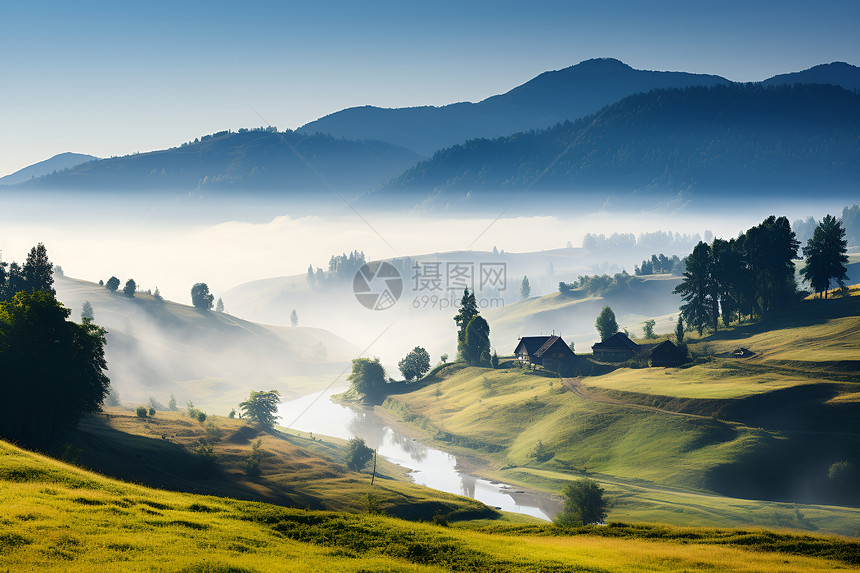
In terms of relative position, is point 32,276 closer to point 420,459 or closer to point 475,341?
point 420,459

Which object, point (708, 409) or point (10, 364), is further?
point (708, 409)

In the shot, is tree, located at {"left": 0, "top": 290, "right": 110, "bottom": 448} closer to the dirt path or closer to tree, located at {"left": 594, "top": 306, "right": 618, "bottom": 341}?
the dirt path

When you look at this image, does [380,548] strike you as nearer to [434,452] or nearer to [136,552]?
[136,552]

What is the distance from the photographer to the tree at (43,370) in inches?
2322

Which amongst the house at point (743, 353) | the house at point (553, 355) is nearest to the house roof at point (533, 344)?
the house at point (553, 355)

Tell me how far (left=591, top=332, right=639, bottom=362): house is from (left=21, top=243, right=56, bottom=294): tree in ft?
420

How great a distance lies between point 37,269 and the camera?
387 ft

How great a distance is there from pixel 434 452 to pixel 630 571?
9959 centimetres

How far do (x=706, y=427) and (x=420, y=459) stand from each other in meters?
58.0

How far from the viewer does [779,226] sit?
15612 centimetres

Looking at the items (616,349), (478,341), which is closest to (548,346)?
(616,349)

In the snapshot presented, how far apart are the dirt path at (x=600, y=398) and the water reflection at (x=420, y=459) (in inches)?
1154

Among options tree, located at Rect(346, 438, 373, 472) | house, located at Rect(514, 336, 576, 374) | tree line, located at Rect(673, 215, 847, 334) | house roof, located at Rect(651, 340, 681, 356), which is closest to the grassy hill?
A: house roof, located at Rect(651, 340, 681, 356)

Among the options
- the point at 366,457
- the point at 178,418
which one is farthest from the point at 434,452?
the point at 178,418
